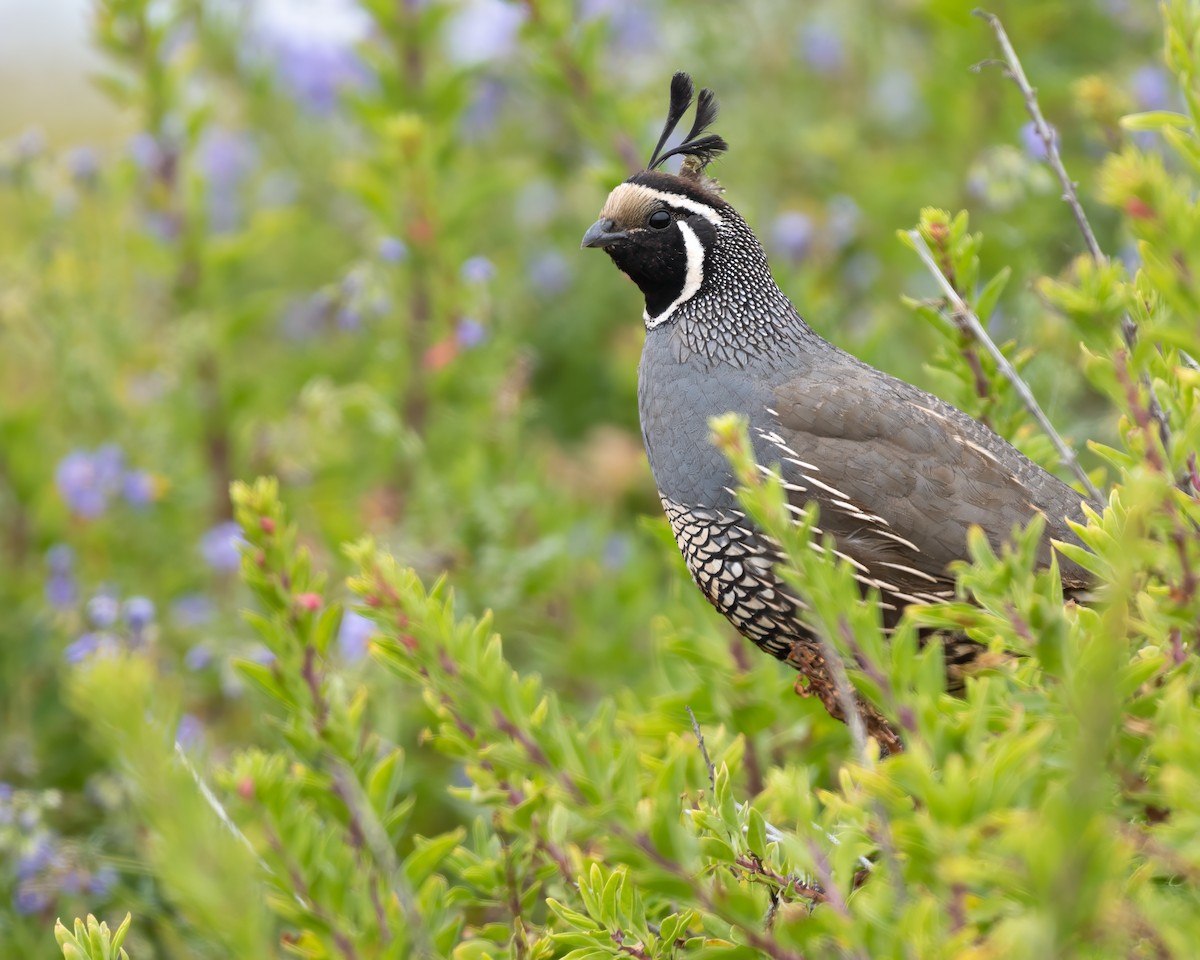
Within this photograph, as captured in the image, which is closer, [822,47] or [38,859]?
[38,859]

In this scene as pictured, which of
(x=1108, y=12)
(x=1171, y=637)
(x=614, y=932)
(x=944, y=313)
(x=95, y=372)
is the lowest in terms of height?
(x=614, y=932)

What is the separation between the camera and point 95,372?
4281 mm

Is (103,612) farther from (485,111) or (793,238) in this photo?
(485,111)

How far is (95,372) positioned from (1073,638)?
3.51m

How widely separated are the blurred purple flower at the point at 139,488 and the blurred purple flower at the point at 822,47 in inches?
143

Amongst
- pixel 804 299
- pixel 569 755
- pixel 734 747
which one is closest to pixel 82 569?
pixel 804 299

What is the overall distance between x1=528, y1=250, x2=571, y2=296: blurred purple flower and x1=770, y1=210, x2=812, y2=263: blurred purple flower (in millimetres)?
1007

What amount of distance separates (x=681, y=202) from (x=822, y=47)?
3.46m

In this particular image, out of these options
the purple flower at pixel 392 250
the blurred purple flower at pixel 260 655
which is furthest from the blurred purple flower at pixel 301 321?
the blurred purple flower at pixel 260 655

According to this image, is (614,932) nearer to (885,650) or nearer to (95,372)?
(885,650)

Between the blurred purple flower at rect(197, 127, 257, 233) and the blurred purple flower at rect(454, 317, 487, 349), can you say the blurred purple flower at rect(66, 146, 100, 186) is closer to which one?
the blurred purple flower at rect(454, 317, 487, 349)

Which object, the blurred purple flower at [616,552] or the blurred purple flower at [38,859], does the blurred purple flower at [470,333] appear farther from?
the blurred purple flower at [38,859]

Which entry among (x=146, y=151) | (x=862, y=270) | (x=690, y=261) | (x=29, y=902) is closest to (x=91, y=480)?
(x=146, y=151)

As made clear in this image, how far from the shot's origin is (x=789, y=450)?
2.75 meters
